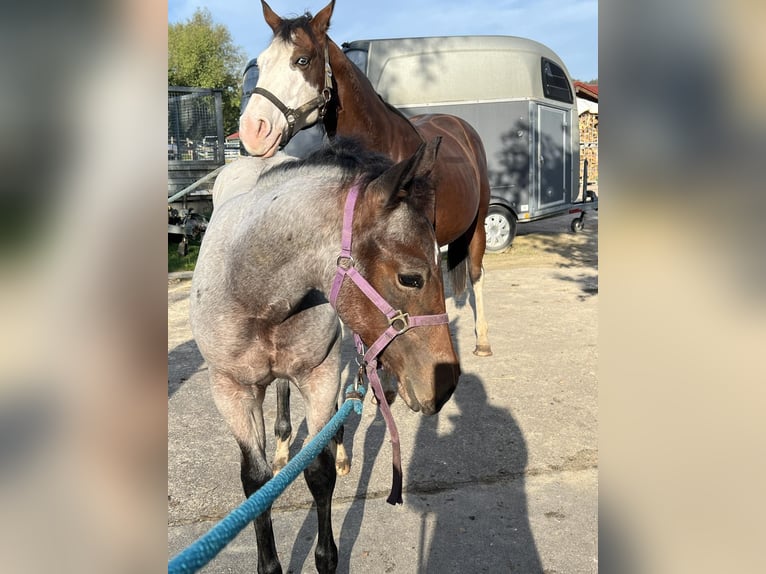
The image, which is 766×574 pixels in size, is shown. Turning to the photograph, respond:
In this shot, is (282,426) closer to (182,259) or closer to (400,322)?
(400,322)

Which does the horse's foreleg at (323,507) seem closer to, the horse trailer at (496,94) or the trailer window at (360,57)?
the horse trailer at (496,94)

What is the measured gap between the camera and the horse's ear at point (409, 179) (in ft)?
5.64

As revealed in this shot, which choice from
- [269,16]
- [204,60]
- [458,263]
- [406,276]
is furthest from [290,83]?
[204,60]

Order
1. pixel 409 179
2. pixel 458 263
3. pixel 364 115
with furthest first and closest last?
1. pixel 458 263
2. pixel 364 115
3. pixel 409 179

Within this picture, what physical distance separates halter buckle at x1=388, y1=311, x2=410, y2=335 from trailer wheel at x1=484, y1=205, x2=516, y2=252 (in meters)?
9.42

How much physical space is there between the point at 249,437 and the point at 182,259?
945cm

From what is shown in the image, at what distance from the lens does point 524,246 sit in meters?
12.1

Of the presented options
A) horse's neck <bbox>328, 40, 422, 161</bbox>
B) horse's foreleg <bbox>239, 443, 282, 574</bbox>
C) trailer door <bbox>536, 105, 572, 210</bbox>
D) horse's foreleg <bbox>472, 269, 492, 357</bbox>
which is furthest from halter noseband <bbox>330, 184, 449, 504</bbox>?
trailer door <bbox>536, 105, 572, 210</bbox>

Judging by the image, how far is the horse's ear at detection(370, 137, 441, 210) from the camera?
Result: 67.7 inches

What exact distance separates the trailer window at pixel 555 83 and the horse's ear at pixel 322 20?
8281 millimetres

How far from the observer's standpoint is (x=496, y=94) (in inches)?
417
